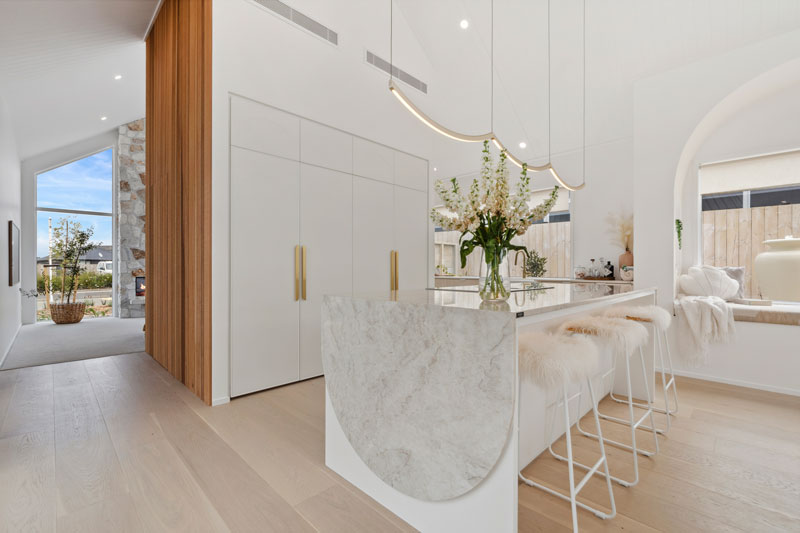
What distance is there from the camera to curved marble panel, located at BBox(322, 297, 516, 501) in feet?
4.12

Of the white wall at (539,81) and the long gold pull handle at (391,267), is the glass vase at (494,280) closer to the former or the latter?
the white wall at (539,81)

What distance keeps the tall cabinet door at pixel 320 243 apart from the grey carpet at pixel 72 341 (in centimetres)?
277

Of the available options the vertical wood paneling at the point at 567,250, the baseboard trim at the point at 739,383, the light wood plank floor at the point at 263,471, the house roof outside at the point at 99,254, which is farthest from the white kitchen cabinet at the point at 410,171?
the house roof outside at the point at 99,254

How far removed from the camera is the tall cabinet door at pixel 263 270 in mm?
2857

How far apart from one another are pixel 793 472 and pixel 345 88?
4.34m

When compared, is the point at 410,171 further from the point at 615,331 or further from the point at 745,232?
the point at 745,232

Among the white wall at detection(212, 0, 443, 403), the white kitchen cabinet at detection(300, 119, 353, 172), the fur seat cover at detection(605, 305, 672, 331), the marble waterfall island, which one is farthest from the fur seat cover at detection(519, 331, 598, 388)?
the white kitchen cabinet at detection(300, 119, 353, 172)

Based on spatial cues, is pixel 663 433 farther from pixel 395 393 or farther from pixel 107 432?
pixel 107 432

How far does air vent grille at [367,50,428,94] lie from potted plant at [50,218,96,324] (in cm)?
687

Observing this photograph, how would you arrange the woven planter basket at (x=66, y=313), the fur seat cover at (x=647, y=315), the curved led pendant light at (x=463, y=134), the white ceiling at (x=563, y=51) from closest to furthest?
the fur seat cover at (x=647, y=315)
the curved led pendant light at (x=463, y=134)
the white ceiling at (x=563, y=51)
the woven planter basket at (x=66, y=313)

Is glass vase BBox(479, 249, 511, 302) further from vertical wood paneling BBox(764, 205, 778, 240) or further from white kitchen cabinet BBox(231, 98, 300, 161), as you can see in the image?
vertical wood paneling BBox(764, 205, 778, 240)

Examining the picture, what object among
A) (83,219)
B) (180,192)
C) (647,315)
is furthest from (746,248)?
(83,219)

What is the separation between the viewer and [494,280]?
1632 mm

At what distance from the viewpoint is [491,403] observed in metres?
1.25
